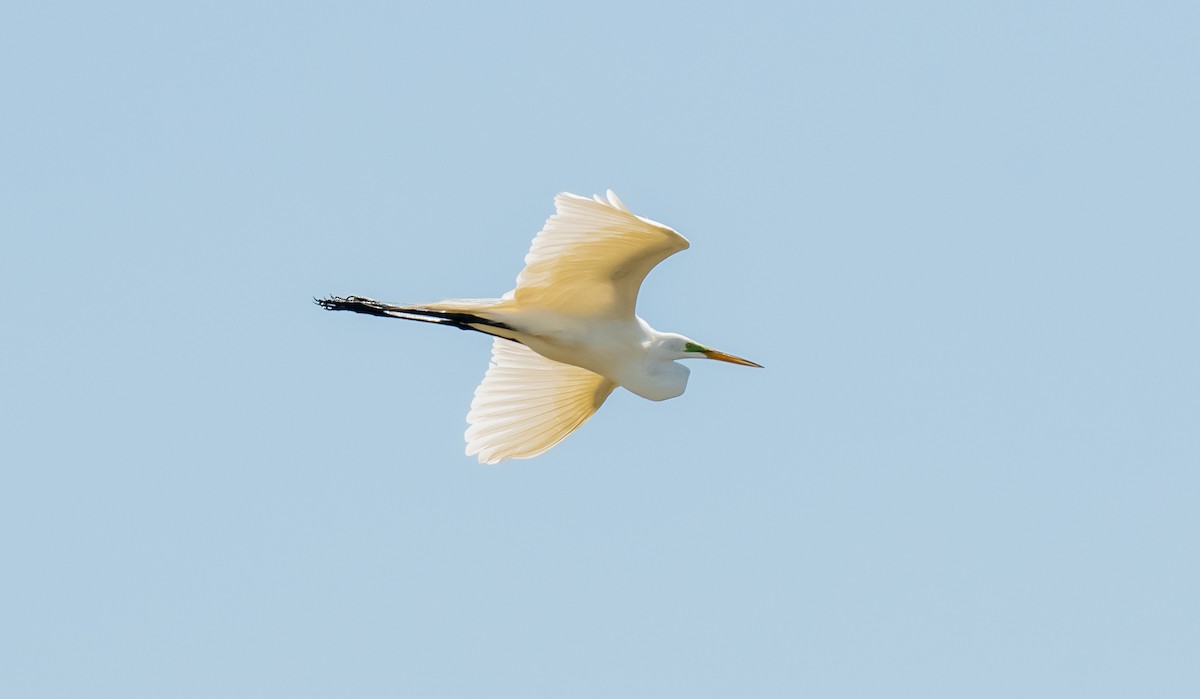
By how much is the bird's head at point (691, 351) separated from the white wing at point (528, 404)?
719mm

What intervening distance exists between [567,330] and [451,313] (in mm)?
661

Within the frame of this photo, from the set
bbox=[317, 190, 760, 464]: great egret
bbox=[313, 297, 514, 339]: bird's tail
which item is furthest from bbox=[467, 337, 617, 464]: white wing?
bbox=[313, 297, 514, 339]: bird's tail

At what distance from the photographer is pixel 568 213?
9375 mm

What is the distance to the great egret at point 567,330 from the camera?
9617 mm

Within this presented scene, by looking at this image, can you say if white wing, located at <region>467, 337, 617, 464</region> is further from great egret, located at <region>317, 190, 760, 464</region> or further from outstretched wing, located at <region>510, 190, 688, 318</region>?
outstretched wing, located at <region>510, 190, 688, 318</region>

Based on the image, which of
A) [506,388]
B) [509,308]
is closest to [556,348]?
[509,308]

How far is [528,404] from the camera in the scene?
11539 millimetres

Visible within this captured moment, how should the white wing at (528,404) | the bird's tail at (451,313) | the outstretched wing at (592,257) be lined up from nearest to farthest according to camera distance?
the outstretched wing at (592,257), the bird's tail at (451,313), the white wing at (528,404)

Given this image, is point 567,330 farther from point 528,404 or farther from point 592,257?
point 528,404

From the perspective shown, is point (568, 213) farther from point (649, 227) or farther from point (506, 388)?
point (506, 388)

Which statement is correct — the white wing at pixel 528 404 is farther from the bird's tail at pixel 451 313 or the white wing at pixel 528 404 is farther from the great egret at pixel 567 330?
the bird's tail at pixel 451 313

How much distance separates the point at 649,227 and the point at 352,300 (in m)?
2.05

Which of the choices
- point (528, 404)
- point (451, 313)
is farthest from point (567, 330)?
point (528, 404)

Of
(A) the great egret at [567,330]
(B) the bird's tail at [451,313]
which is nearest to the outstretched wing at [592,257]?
(A) the great egret at [567,330]
